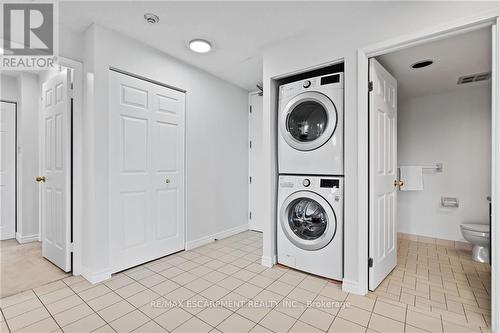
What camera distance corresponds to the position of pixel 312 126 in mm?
2338

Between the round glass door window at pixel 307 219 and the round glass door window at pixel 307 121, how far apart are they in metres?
0.62

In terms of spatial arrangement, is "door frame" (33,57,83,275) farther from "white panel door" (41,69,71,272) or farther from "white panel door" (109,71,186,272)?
"white panel door" (109,71,186,272)

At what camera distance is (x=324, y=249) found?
221 cm

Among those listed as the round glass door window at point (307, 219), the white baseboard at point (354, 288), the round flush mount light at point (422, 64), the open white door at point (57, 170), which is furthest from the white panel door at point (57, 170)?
the round flush mount light at point (422, 64)

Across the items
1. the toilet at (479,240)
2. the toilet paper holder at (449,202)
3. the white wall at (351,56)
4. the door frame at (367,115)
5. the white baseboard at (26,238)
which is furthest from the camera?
the white baseboard at (26,238)

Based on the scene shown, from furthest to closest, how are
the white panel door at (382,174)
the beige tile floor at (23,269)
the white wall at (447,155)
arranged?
the white wall at (447,155), the beige tile floor at (23,269), the white panel door at (382,174)

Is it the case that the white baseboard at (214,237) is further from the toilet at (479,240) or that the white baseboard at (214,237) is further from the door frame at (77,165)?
the toilet at (479,240)

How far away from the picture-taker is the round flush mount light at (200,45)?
2.46m

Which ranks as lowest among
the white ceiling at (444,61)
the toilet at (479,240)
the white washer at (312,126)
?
the toilet at (479,240)

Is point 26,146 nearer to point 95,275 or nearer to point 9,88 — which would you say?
point 9,88

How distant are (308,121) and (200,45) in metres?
1.36

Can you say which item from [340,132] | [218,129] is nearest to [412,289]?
[340,132]

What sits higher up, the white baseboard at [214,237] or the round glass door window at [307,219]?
the round glass door window at [307,219]
